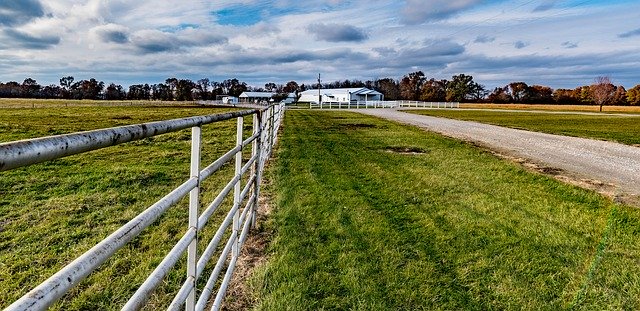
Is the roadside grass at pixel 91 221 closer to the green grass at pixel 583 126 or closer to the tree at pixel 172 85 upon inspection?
the green grass at pixel 583 126

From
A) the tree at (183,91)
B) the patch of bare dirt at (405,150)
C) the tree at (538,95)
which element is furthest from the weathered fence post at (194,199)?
the tree at (183,91)

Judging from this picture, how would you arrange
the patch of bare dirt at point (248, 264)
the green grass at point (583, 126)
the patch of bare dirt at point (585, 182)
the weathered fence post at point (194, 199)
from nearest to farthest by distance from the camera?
the weathered fence post at point (194, 199) < the patch of bare dirt at point (248, 264) < the patch of bare dirt at point (585, 182) < the green grass at point (583, 126)

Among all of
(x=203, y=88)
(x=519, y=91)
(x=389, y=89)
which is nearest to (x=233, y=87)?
(x=203, y=88)

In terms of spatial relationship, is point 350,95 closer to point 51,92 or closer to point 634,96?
point 634,96

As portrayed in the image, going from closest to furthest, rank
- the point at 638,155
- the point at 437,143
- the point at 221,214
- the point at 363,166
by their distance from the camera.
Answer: the point at 221,214
the point at 363,166
the point at 638,155
the point at 437,143

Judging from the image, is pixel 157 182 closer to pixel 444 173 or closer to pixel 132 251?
pixel 132 251

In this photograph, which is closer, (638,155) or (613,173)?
(613,173)

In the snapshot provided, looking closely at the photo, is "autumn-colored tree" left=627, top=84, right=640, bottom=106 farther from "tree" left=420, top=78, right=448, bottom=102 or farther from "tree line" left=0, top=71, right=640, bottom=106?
"tree" left=420, top=78, right=448, bottom=102

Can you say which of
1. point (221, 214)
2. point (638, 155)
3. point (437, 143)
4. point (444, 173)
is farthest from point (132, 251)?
point (638, 155)

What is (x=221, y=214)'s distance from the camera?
5.11m

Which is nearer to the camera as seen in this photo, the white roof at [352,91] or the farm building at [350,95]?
the farm building at [350,95]

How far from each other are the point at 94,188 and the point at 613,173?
30.8 ft

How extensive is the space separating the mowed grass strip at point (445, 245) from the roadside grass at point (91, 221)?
0.99m

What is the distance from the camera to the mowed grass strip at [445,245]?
10.2 ft
